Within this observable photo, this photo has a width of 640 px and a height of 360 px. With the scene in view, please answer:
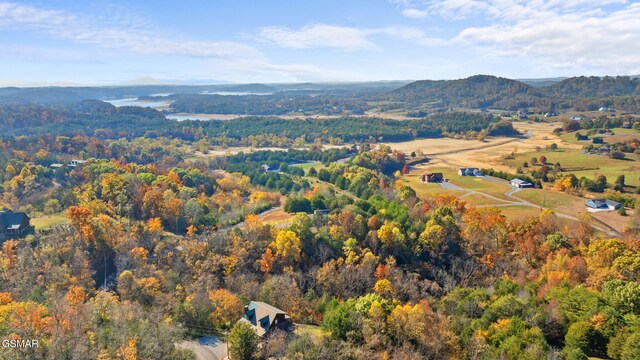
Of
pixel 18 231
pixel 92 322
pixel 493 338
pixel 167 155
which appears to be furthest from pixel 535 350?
pixel 167 155

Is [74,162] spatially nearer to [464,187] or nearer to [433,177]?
[433,177]

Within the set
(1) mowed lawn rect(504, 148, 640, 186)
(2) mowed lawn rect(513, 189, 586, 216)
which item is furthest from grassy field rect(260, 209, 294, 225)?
(1) mowed lawn rect(504, 148, 640, 186)

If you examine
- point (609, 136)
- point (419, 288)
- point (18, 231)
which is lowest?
point (419, 288)

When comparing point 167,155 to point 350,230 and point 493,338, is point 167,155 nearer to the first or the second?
point 350,230

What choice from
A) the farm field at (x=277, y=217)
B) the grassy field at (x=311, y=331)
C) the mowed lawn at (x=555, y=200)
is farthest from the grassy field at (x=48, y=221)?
the mowed lawn at (x=555, y=200)

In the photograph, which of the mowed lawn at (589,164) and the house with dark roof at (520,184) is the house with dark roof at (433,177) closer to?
the house with dark roof at (520,184)

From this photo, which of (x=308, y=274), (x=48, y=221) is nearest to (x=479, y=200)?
(x=308, y=274)
